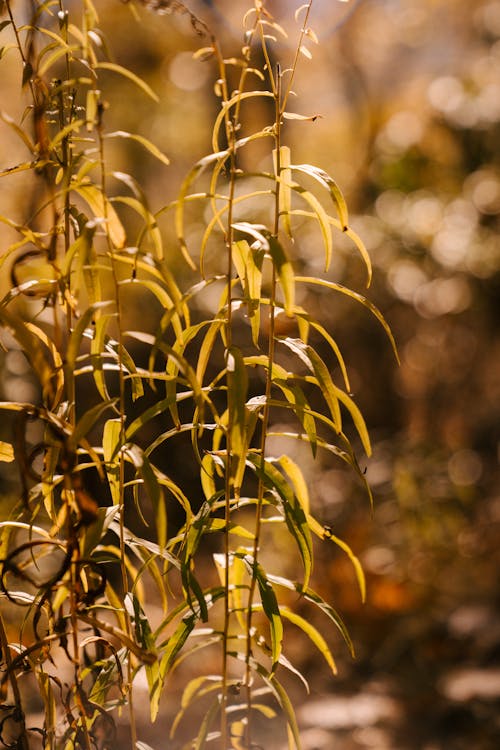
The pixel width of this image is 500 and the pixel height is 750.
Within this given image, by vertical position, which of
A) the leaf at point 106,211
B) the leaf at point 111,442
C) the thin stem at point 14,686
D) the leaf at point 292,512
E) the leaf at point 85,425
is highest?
the leaf at point 106,211

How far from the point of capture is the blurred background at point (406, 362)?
1.82m

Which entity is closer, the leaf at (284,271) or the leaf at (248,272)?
the leaf at (284,271)

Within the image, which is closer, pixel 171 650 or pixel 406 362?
pixel 171 650

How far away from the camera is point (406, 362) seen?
8.86 feet

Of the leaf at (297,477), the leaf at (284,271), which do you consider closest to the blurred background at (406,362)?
the leaf at (297,477)

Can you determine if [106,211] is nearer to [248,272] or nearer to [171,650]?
[248,272]

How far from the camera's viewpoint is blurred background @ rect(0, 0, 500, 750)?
1.82 meters

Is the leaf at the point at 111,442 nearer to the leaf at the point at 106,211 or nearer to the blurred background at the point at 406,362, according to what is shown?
the leaf at the point at 106,211

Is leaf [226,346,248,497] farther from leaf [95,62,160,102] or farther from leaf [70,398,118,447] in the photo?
leaf [95,62,160,102]

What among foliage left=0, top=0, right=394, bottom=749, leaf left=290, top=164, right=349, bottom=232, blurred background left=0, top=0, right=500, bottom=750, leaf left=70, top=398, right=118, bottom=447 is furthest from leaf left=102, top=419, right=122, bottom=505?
blurred background left=0, top=0, right=500, bottom=750

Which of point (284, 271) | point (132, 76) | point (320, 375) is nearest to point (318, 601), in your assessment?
point (320, 375)

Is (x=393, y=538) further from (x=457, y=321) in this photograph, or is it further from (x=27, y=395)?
(x=27, y=395)

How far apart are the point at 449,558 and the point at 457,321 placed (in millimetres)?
877

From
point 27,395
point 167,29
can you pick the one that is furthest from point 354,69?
point 27,395
